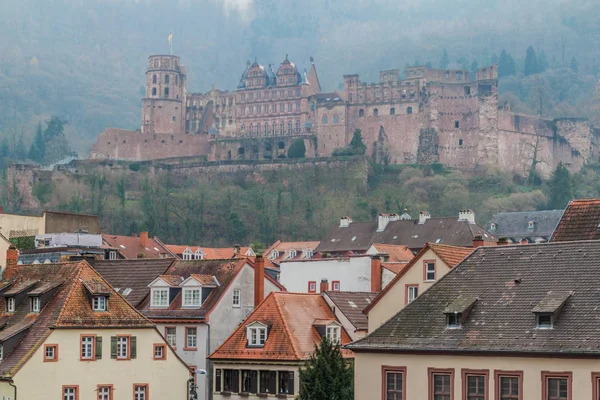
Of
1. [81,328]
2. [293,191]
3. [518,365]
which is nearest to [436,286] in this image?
[518,365]

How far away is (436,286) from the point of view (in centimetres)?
4150

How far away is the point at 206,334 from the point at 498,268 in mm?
19050

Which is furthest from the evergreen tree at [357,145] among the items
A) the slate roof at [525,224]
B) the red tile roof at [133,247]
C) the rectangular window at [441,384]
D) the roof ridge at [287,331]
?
the rectangular window at [441,384]

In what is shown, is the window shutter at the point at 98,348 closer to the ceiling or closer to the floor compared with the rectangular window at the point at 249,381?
closer to the ceiling

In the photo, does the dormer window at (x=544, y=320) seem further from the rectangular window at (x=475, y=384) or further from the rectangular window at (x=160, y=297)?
the rectangular window at (x=160, y=297)

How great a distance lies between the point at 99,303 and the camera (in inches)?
1991

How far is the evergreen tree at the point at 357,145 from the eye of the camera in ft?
591

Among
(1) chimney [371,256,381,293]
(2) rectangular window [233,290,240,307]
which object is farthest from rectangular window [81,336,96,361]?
(1) chimney [371,256,381,293]

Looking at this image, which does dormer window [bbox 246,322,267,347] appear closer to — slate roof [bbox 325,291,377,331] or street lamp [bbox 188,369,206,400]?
street lamp [bbox 188,369,206,400]

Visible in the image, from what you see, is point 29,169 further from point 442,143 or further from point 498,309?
point 498,309

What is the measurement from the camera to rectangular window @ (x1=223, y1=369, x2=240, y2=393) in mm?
52531

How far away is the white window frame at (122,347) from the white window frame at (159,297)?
24.9 feet

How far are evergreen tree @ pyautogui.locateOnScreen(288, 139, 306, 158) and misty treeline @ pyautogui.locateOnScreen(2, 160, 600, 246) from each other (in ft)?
16.6

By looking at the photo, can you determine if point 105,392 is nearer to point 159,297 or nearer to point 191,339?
point 191,339
